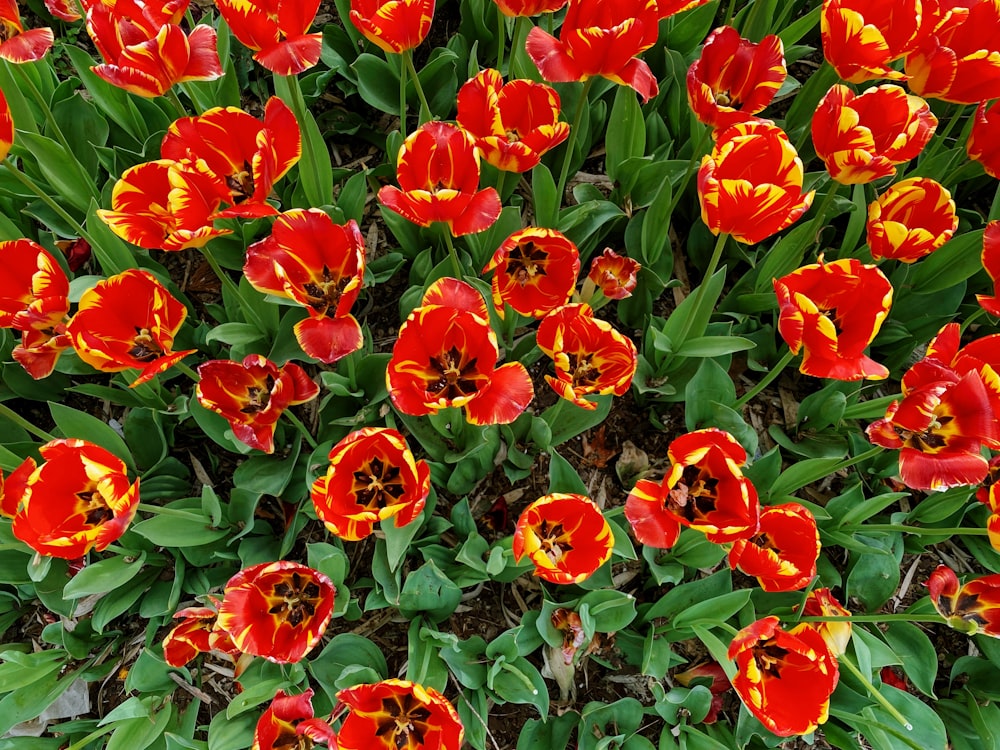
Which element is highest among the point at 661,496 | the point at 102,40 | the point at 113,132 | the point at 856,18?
the point at 856,18

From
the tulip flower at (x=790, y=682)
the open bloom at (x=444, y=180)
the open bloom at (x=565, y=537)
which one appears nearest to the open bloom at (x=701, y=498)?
the open bloom at (x=565, y=537)

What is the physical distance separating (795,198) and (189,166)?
1159 mm

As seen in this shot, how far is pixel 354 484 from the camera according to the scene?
1525 mm

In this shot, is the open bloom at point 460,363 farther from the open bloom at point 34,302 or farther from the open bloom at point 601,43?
the open bloom at point 34,302

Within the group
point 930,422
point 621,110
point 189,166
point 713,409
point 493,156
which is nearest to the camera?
point 930,422

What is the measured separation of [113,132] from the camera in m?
2.26

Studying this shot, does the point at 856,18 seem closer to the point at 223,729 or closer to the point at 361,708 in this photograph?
the point at 361,708

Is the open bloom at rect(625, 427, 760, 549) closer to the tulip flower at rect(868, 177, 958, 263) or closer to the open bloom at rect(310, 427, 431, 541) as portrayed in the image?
the open bloom at rect(310, 427, 431, 541)

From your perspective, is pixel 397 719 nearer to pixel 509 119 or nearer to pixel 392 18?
pixel 509 119

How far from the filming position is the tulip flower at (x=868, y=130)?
145 centimetres

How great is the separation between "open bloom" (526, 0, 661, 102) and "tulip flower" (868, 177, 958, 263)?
2.05ft

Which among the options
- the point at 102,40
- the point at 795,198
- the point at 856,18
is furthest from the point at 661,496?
the point at 102,40

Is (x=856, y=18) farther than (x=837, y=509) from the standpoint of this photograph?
No

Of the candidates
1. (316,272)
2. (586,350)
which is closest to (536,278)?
(586,350)
